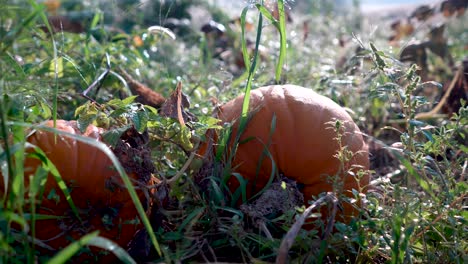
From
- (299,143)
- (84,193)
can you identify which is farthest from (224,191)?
(84,193)

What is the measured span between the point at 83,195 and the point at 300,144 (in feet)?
2.56

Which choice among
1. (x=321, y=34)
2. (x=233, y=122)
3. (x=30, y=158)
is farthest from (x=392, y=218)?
(x=321, y=34)

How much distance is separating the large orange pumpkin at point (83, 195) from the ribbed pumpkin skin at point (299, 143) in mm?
451

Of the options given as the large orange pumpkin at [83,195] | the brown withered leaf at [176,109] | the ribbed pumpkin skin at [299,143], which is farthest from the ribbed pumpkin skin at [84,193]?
the ribbed pumpkin skin at [299,143]

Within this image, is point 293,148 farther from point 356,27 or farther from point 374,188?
point 356,27

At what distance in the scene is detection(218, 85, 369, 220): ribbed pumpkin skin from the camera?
2271 mm

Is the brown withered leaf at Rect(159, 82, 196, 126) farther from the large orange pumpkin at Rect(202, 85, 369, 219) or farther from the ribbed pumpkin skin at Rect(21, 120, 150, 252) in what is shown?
the ribbed pumpkin skin at Rect(21, 120, 150, 252)

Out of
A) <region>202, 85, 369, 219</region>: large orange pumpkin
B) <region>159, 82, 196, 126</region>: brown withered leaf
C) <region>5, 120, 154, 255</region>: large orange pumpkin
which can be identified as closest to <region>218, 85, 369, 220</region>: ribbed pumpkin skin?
<region>202, 85, 369, 219</region>: large orange pumpkin

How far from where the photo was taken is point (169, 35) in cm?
296

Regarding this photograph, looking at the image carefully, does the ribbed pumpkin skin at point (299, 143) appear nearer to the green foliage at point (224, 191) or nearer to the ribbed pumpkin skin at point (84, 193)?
the green foliage at point (224, 191)

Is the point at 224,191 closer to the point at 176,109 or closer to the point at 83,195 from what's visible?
the point at 176,109

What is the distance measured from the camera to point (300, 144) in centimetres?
228

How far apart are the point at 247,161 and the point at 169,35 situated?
0.93 m

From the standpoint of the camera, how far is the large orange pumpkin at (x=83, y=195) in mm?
1996
